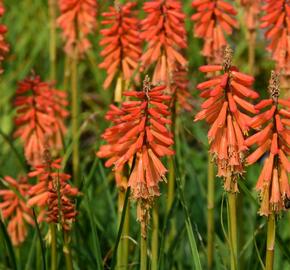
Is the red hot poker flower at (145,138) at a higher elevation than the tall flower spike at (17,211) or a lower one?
higher

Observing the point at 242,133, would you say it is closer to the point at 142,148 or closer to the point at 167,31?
the point at 142,148

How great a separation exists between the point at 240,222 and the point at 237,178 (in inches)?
57.6

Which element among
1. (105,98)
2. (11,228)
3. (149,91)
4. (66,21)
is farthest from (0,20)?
(149,91)

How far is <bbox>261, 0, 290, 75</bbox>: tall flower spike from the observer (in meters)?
5.37

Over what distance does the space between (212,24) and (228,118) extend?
1.70 meters

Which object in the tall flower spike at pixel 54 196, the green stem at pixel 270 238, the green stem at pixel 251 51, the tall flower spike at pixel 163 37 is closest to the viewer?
the green stem at pixel 270 238

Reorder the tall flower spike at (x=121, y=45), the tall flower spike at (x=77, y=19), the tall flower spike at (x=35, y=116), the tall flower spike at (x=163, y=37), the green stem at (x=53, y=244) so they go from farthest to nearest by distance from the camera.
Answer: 1. the tall flower spike at (x=77, y=19)
2. the tall flower spike at (x=35, y=116)
3. the tall flower spike at (x=121, y=45)
4. the tall flower spike at (x=163, y=37)
5. the green stem at (x=53, y=244)

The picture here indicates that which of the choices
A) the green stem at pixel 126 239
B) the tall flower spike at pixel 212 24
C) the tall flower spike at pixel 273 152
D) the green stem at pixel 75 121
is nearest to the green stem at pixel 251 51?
the tall flower spike at pixel 212 24

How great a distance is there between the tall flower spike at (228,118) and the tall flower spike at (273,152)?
12cm

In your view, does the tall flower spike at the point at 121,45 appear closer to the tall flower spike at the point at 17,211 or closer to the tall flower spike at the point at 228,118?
the tall flower spike at the point at 17,211

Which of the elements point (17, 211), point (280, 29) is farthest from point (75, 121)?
point (280, 29)

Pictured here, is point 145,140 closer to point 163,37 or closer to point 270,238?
point 270,238

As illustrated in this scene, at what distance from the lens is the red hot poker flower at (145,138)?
418 cm

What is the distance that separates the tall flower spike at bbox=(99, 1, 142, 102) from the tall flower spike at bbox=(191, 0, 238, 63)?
0.47 meters
